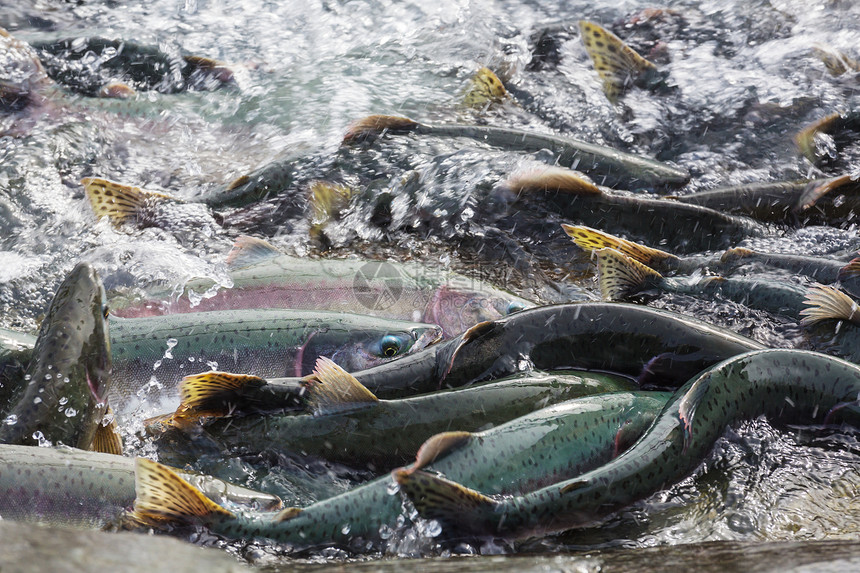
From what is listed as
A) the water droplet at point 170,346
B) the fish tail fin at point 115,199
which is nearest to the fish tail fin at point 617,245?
the water droplet at point 170,346

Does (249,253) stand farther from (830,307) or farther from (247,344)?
(830,307)

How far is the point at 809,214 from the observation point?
4.68m

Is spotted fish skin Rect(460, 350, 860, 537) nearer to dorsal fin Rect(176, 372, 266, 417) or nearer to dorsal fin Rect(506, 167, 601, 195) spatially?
dorsal fin Rect(176, 372, 266, 417)

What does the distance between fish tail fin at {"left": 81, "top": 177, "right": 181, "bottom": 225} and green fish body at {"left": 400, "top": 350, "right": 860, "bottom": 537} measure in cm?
310

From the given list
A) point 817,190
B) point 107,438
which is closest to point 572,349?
point 107,438

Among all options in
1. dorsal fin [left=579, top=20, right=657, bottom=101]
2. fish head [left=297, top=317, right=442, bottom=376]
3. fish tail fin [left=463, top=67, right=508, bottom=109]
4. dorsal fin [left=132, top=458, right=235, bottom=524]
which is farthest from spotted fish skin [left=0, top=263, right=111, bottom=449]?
dorsal fin [left=579, top=20, right=657, bottom=101]

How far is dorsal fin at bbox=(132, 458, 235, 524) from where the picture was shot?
2.33 meters

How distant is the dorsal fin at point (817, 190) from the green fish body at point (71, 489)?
148 inches

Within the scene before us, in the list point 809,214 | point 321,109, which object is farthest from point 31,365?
point 809,214

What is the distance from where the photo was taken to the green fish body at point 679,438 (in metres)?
2.39

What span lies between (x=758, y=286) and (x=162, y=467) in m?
2.98

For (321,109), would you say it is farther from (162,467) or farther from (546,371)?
(162,467)

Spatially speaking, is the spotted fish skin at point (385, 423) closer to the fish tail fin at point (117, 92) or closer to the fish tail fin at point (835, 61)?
the fish tail fin at point (117, 92)

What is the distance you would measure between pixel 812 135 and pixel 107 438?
5058 millimetres
